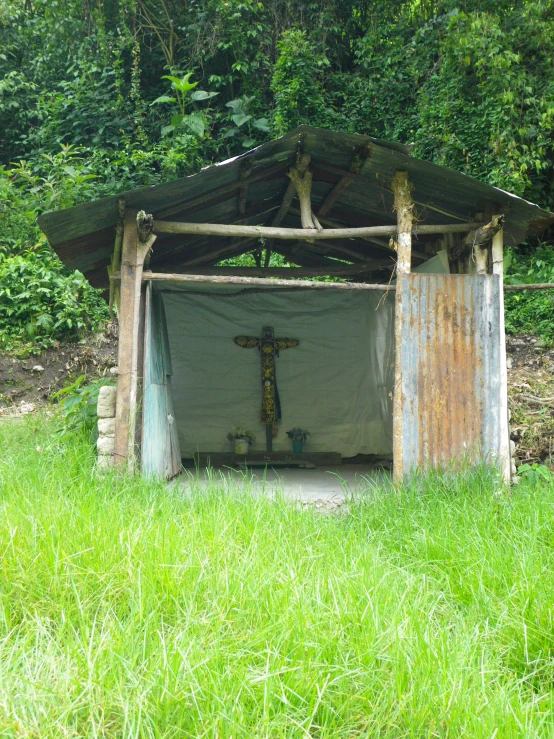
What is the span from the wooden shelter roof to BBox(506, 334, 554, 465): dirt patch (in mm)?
2005

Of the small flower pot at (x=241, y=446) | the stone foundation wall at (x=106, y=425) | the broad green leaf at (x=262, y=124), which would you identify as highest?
the broad green leaf at (x=262, y=124)

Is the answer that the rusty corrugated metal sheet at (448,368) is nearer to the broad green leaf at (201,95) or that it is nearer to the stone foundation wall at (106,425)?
the stone foundation wall at (106,425)

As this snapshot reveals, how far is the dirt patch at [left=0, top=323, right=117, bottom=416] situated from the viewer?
9.98 m

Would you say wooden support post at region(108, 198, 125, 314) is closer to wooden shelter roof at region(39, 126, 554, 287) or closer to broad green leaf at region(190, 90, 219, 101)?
wooden shelter roof at region(39, 126, 554, 287)

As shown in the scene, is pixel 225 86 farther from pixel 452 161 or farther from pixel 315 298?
pixel 315 298

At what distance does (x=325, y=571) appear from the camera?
3.65 meters

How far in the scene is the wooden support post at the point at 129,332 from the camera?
5.34m

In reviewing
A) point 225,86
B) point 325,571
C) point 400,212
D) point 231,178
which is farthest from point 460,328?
point 225,86

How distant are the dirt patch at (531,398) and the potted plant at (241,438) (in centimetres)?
312

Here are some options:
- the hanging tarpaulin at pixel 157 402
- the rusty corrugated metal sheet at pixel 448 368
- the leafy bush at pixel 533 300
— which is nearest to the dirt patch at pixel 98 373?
the leafy bush at pixel 533 300

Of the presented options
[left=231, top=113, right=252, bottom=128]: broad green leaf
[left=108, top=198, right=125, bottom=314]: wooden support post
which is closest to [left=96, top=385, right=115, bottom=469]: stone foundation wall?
[left=108, top=198, right=125, bottom=314]: wooden support post

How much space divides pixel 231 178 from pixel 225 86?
29.0 ft

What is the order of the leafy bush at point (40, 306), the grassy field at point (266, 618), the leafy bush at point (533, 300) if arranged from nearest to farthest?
the grassy field at point (266, 618) < the leafy bush at point (533, 300) < the leafy bush at point (40, 306)

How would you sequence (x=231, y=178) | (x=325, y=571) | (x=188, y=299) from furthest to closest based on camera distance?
(x=188, y=299) < (x=231, y=178) < (x=325, y=571)
